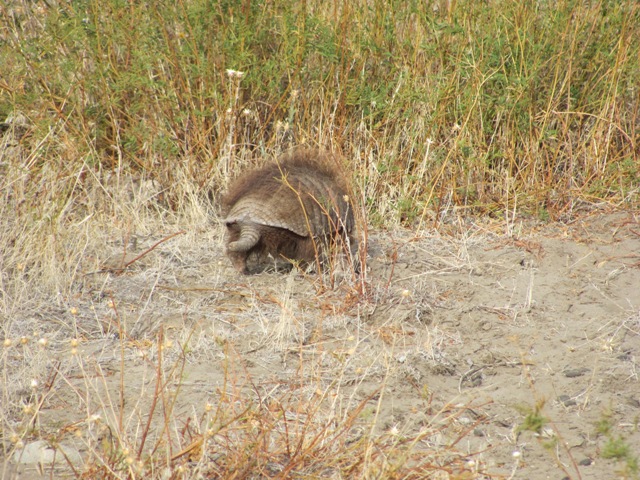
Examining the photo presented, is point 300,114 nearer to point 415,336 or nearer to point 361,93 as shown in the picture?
point 361,93

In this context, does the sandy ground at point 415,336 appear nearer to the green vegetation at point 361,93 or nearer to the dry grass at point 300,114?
the dry grass at point 300,114

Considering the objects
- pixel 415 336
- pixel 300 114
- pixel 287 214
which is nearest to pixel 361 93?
pixel 300 114

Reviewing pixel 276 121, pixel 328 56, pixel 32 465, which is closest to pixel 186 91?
pixel 276 121

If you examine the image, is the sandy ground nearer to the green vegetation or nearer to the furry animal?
the furry animal

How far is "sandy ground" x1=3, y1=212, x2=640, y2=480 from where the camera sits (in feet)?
10.3

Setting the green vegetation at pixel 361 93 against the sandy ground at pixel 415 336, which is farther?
the green vegetation at pixel 361 93

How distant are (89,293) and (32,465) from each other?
1729mm

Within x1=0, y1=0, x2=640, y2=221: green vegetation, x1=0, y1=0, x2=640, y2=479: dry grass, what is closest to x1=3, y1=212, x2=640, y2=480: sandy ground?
x1=0, y1=0, x2=640, y2=479: dry grass

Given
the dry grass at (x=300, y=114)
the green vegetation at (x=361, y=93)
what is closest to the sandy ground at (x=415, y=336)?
the dry grass at (x=300, y=114)

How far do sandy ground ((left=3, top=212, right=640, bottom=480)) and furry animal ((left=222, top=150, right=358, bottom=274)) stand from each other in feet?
0.52

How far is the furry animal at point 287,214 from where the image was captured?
4.44 metres

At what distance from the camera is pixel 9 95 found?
5.57 metres

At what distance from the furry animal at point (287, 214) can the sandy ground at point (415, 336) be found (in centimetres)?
16

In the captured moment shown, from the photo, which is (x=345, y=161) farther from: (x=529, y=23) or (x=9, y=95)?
(x=9, y=95)
